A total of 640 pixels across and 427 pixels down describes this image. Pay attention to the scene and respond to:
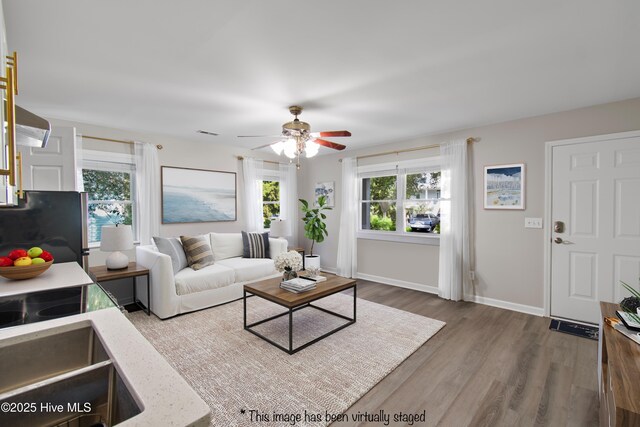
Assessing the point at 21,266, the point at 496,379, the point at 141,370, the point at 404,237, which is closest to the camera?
the point at 141,370

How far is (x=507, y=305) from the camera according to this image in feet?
11.9

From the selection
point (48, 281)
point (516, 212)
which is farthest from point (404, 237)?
point (48, 281)

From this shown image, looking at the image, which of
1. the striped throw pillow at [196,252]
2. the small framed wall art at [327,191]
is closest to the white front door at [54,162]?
the striped throw pillow at [196,252]

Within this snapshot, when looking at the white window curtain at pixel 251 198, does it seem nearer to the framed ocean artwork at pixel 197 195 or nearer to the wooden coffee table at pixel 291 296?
the framed ocean artwork at pixel 197 195

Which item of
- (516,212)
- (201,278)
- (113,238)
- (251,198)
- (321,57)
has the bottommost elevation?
(201,278)

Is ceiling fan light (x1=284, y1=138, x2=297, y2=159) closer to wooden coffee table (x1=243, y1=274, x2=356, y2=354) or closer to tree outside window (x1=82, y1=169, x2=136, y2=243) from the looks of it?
wooden coffee table (x1=243, y1=274, x2=356, y2=354)

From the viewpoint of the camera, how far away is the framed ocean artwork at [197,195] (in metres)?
4.23

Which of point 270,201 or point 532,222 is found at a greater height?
point 270,201

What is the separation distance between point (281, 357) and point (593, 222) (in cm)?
347

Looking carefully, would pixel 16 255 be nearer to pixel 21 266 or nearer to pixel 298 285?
pixel 21 266

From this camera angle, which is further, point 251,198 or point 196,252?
point 251,198

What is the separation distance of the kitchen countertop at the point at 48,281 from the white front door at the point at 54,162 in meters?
0.93

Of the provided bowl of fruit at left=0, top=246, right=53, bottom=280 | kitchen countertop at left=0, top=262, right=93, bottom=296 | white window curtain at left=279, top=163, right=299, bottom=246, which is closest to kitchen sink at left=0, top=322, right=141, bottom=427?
kitchen countertop at left=0, top=262, right=93, bottom=296

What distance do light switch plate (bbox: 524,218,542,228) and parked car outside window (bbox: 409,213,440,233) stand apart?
3.62ft
